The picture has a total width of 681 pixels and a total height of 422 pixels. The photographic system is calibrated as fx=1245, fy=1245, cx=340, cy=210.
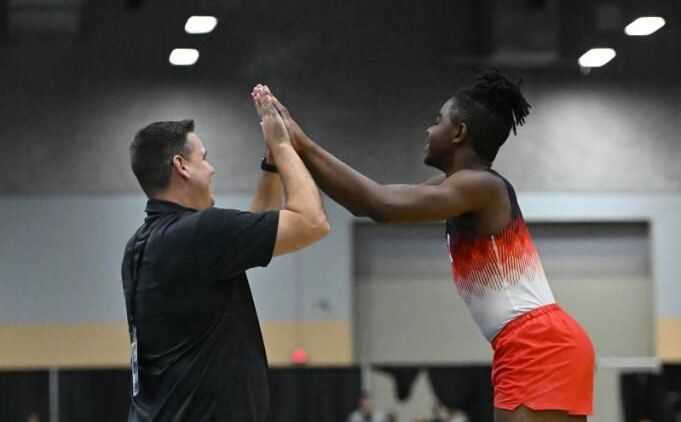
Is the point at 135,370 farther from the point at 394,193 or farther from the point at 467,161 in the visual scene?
the point at 467,161

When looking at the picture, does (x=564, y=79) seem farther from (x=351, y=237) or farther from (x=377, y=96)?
(x=351, y=237)

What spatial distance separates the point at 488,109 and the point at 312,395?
6.94 m

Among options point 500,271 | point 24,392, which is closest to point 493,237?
point 500,271

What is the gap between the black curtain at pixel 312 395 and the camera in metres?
10.3

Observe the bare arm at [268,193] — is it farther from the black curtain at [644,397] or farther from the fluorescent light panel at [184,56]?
the fluorescent light panel at [184,56]

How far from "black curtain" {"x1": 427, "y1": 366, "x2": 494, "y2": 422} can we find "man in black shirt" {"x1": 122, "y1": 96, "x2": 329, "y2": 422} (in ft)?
23.9

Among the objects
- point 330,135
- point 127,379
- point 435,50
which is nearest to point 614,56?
point 435,50

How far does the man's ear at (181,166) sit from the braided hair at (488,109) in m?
0.85

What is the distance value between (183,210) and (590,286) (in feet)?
35.7

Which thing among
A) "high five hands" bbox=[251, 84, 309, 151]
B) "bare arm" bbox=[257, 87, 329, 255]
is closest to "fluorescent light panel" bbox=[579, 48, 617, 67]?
"high five hands" bbox=[251, 84, 309, 151]

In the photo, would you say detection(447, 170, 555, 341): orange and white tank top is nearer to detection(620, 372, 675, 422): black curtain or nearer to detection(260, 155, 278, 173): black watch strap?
detection(260, 155, 278, 173): black watch strap

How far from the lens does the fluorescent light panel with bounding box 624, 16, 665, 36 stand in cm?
1382

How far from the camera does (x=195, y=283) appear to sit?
3236 millimetres

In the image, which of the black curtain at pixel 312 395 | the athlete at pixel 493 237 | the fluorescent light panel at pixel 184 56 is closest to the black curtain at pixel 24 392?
the black curtain at pixel 312 395
